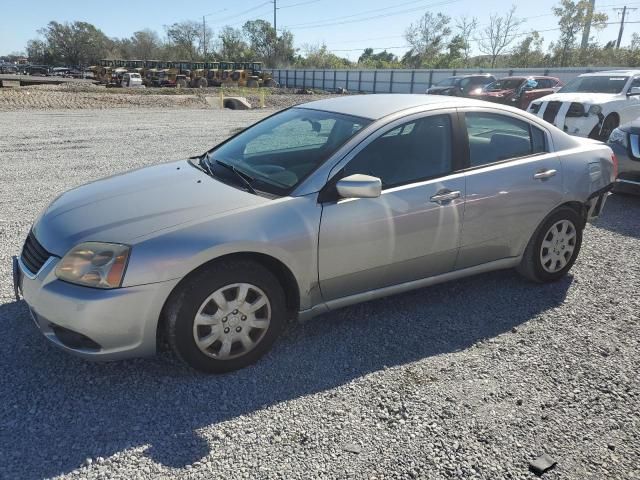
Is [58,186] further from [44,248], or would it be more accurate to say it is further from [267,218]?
[267,218]

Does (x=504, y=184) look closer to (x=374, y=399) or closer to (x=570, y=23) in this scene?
(x=374, y=399)

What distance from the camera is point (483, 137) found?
392cm

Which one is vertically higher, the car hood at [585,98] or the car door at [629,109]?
the car hood at [585,98]

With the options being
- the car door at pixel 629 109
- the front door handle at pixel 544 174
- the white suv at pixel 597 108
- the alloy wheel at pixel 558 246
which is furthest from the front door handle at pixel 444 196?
the car door at pixel 629 109

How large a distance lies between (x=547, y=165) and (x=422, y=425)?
2.50 m

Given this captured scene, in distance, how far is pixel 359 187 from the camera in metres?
3.00

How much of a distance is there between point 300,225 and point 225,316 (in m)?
0.69

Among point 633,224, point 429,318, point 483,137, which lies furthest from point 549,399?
point 633,224

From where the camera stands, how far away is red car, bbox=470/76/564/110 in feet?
59.3

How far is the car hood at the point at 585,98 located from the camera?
10.6 metres

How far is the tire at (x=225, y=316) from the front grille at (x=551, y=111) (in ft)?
32.9

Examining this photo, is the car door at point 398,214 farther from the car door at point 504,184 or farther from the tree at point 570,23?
the tree at point 570,23

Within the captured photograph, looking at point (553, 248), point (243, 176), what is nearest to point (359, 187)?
point (243, 176)

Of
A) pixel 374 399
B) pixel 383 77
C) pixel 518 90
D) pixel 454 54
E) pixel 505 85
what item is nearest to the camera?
pixel 374 399
